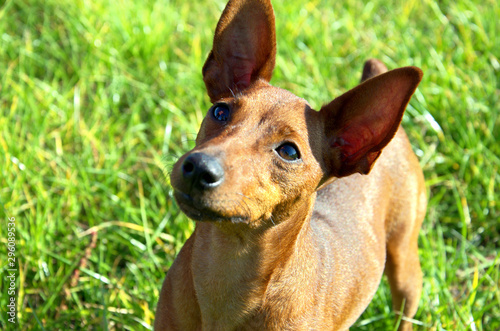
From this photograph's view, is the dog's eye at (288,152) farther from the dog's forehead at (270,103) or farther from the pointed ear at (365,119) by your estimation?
the pointed ear at (365,119)

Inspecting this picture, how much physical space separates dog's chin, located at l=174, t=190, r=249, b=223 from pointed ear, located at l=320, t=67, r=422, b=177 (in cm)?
82

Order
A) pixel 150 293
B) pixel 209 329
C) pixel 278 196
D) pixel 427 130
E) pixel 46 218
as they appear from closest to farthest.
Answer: pixel 278 196 → pixel 209 329 → pixel 150 293 → pixel 46 218 → pixel 427 130

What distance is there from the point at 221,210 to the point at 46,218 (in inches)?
100

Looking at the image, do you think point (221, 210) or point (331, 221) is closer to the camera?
point (221, 210)

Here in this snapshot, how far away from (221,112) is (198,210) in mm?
624

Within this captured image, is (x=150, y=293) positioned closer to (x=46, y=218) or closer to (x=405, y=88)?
(x=46, y=218)

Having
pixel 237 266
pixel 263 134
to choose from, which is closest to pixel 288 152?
pixel 263 134

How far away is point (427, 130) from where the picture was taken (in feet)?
20.5

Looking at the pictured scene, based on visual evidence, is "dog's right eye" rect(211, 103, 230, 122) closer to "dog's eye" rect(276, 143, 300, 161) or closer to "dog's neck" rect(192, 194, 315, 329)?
"dog's eye" rect(276, 143, 300, 161)

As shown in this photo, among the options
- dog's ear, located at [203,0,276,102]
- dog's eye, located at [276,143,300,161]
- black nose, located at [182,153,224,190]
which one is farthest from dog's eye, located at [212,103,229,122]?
black nose, located at [182,153,224,190]

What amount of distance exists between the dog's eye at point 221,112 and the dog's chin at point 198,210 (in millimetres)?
541

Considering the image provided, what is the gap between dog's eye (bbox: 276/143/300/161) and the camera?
309cm

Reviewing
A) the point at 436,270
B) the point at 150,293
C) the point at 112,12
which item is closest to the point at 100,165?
the point at 150,293

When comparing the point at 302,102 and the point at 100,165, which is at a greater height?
the point at 302,102
